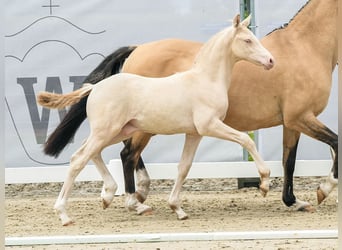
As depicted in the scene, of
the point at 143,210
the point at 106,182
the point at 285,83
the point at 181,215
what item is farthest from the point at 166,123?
the point at 285,83

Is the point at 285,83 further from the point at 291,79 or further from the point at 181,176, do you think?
the point at 181,176

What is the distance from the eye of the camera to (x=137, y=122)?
5.65m

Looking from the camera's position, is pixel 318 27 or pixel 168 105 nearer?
pixel 168 105

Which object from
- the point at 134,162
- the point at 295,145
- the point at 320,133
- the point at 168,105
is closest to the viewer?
the point at 168,105

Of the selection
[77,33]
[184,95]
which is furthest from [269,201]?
[77,33]

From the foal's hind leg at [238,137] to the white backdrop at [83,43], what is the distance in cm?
202

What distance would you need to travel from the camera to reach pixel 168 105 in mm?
5582

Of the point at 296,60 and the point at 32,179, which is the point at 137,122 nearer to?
the point at 296,60

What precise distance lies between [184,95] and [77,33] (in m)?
2.22

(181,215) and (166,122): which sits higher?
(166,122)

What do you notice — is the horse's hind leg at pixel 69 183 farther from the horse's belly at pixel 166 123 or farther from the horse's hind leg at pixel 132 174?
the horse's hind leg at pixel 132 174

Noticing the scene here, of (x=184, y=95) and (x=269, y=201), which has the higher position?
(x=184, y=95)

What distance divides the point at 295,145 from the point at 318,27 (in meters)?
1.01

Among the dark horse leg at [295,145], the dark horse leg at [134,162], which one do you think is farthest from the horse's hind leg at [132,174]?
the dark horse leg at [295,145]
